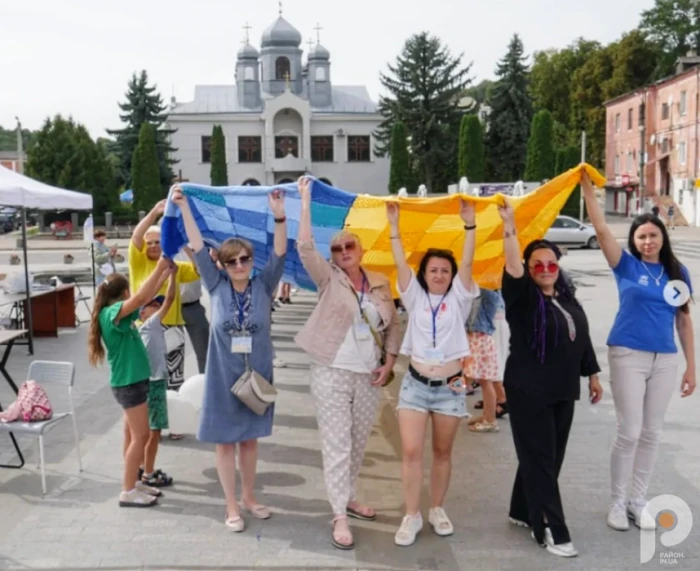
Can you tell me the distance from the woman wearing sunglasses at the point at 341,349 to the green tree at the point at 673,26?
70.8 meters

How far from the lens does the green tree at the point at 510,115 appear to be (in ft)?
182

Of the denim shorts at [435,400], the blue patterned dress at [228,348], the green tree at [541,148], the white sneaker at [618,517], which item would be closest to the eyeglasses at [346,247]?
the blue patterned dress at [228,348]

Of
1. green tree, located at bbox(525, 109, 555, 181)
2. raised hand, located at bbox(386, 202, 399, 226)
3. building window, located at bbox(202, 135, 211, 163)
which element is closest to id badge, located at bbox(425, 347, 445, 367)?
raised hand, located at bbox(386, 202, 399, 226)

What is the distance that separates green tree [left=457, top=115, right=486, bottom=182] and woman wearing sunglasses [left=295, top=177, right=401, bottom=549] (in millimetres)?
48377

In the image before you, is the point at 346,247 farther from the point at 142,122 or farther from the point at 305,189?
the point at 142,122

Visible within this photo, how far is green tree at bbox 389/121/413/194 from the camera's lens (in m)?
54.9

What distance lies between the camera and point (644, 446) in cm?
A: 485

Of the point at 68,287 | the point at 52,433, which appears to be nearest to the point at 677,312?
the point at 52,433

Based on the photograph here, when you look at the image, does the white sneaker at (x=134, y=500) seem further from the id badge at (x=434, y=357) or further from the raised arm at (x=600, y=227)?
the raised arm at (x=600, y=227)

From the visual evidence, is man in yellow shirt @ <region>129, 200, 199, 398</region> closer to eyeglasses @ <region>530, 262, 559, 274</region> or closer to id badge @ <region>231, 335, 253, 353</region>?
id badge @ <region>231, 335, 253, 353</region>

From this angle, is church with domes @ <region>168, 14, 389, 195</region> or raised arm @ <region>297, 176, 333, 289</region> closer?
raised arm @ <region>297, 176, 333, 289</region>

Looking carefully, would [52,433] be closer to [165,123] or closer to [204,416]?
[204,416]

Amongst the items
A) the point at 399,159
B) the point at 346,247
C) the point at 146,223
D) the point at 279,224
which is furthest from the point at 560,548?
the point at 399,159

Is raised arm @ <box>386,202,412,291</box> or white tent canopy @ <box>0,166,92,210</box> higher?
white tent canopy @ <box>0,166,92,210</box>
